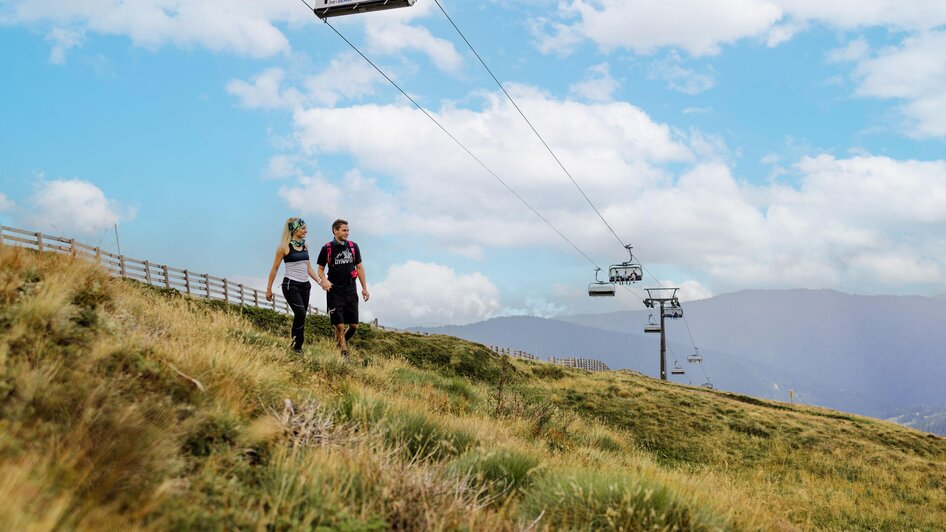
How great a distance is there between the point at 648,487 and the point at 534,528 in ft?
3.94

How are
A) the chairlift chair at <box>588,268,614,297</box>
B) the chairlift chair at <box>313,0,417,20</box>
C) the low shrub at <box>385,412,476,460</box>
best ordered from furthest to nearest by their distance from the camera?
the chairlift chair at <box>588,268,614,297</box>, the chairlift chair at <box>313,0,417,20</box>, the low shrub at <box>385,412,476,460</box>

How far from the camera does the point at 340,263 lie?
10.8m

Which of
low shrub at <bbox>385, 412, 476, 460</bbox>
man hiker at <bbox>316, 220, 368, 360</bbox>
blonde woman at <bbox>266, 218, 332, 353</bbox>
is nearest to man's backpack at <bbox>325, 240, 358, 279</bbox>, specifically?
man hiker at <bbox>316, 220, 368, 360</bbox>

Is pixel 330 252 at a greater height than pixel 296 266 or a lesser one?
greater

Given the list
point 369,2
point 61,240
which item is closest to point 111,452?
point 369,2

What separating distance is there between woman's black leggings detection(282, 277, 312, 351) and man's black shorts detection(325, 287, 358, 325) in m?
0.76

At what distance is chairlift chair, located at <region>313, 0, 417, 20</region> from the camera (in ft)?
30.5

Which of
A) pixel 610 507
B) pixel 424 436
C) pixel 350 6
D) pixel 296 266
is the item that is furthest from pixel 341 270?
pixel 610 507

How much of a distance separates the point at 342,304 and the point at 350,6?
4.99m

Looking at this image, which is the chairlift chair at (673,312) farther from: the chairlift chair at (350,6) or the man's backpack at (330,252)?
Answer: the chairlift chair at (350,6)

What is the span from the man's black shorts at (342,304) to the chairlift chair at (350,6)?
4622 mm

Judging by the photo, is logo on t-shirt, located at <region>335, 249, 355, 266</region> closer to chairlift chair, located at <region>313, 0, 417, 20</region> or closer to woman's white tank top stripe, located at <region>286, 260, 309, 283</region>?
woman's white tank top stripe, located at <region>286, 260, 309, 283</region>

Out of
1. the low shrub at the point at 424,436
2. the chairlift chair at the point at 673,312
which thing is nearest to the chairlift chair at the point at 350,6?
the low shrub at the point at 424,436

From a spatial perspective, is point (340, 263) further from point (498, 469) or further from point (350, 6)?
point (498, 469)
